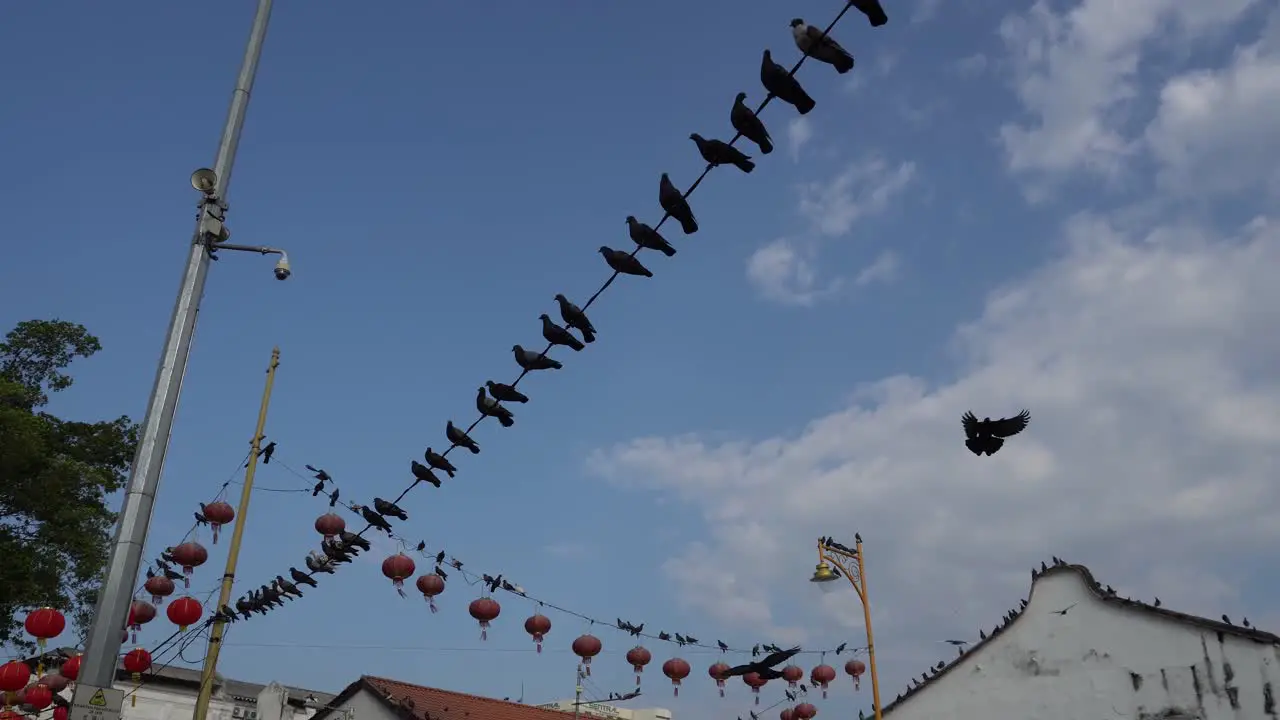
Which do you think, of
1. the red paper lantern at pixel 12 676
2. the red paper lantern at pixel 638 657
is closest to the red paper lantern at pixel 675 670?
the red paper lantern at pixel 638 657

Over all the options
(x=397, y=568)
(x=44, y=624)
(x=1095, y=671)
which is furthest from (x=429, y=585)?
(x=1095, y=671)

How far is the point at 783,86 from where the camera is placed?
7.27 metres

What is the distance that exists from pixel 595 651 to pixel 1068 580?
31.5 feet

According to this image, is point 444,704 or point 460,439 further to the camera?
point 444,704

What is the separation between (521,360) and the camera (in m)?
10.5

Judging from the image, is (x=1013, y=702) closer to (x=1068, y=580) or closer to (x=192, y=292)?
(x=1068, y=580)

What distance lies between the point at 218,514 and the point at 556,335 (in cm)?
988

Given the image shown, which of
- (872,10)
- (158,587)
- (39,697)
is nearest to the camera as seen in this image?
(872,10)

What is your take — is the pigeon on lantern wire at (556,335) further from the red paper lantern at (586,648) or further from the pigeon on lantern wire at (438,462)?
the red paper lantern at (586,648)

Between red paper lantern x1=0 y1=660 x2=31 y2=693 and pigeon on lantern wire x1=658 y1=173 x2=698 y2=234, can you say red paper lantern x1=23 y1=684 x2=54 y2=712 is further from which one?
pigeon on lantern wire x1=658 y1=173 x2=698 y2=234

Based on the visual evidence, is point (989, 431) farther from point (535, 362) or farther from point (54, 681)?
point (54, 681)

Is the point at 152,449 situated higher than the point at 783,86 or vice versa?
the point at 783,86

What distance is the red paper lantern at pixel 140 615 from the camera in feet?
58.7

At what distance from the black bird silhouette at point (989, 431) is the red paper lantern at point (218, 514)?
12385 millimetres
